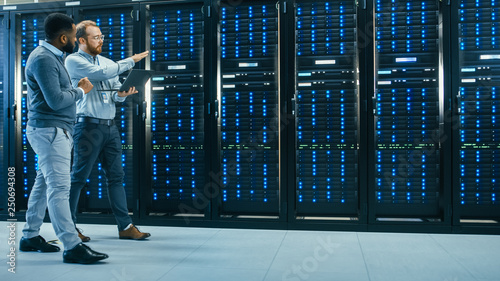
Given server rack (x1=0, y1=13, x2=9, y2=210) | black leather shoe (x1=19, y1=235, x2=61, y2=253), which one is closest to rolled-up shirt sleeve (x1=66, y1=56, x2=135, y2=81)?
black leather shoe (x1=19, y1=235, x2=61, y2=253)

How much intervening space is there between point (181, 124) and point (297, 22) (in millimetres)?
1420

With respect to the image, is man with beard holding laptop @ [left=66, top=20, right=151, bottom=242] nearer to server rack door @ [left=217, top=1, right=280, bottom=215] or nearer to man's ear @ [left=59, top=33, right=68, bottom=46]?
man's ear @ [left=59, top=33, right=68, bottom=46]

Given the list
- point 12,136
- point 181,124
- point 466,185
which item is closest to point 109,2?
point 181,124

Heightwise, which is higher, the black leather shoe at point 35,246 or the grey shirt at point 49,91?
the grey shirt at point 49,91

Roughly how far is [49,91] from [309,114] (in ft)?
6.96

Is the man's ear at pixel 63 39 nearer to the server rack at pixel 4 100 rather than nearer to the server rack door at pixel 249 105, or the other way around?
the server rack door at pixel 249 105

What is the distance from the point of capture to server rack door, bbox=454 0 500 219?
3.41 metres

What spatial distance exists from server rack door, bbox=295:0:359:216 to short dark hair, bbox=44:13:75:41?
6.36 feet

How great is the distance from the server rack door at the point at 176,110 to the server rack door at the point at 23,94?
3.88 ft

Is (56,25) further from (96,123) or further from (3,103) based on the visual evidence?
(3,103)

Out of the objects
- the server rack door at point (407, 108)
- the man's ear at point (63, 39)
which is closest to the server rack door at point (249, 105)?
the server rack door at point (407, 108)

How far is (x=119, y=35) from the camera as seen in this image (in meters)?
3.92

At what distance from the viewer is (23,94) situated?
4.01 m

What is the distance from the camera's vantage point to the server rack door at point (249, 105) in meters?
3.67
